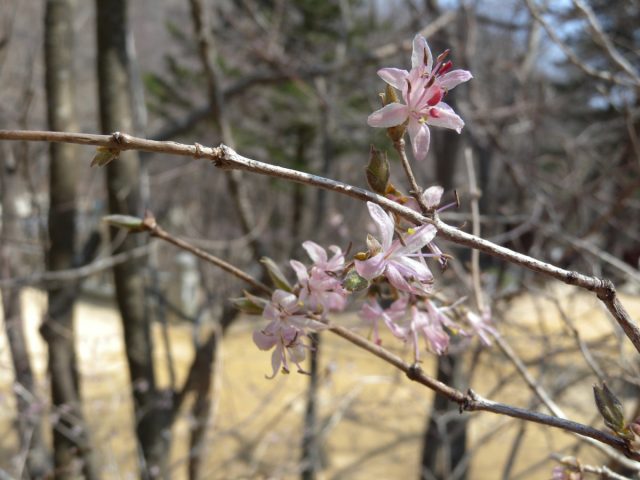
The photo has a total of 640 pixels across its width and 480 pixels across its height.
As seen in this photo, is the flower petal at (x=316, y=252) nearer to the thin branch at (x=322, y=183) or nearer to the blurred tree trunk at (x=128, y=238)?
the thin branch at (x=322, y=183)

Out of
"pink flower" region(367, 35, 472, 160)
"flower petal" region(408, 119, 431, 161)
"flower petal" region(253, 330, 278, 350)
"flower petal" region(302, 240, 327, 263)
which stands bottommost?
"flower petal" region(253, 330, 278, 350)

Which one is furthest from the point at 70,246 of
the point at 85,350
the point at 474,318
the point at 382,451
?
the point at 85,350

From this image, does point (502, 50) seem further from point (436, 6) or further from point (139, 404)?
point (139, 404)

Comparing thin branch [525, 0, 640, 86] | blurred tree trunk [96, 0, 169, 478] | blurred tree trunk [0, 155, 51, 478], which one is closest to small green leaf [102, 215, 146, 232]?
thin branch [525, 0, 640, 86]

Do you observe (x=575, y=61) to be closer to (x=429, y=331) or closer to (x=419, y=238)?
(x=429, y=331)

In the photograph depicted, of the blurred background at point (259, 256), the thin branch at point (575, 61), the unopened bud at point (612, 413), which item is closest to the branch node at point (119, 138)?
the blurred background at point (259, 256)

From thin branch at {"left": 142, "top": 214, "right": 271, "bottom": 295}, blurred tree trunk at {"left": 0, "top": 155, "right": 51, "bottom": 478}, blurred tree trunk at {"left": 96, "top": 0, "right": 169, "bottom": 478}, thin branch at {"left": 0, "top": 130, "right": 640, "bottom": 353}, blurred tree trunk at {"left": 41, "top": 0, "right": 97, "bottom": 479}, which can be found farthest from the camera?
blurred tree trunk at {"left": 0, "top": 155, "right": 51, "bottom": 478}

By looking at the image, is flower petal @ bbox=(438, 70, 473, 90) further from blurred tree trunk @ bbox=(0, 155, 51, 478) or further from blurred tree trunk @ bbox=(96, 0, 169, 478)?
blurred tree trunk @ bbox=(0, 155, 51, 478)
